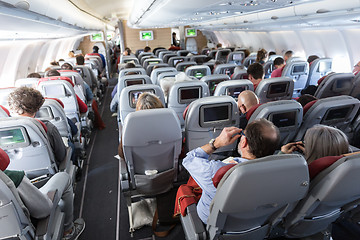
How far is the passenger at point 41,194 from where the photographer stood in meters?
1.71

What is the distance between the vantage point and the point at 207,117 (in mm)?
2938

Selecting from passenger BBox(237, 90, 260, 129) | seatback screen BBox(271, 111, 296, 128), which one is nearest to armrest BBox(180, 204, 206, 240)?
seatback screen BBox(271, 111, 296, 128)

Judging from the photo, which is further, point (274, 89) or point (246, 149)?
point (274, 89)

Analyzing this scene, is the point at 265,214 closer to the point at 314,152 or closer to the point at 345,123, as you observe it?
the point at 314,152

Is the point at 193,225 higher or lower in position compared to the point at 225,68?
lower

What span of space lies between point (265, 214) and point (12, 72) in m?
8.77

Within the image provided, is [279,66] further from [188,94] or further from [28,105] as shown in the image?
[28,105]

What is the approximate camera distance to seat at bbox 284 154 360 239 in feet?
4.92

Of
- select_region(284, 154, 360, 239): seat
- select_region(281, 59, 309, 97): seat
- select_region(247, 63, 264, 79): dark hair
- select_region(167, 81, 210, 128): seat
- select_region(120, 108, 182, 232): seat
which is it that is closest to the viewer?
select_region(284, 154, 360, 239): seat

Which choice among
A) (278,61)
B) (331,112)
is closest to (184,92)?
(331,112)

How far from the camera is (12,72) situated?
306 inches

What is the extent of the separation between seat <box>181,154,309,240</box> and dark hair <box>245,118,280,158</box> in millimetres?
Result: 289

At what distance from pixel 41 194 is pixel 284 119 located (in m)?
2.63

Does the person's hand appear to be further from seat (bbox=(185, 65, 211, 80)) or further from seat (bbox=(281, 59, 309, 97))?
seat (bbox=(281, 59, 309, 97))
